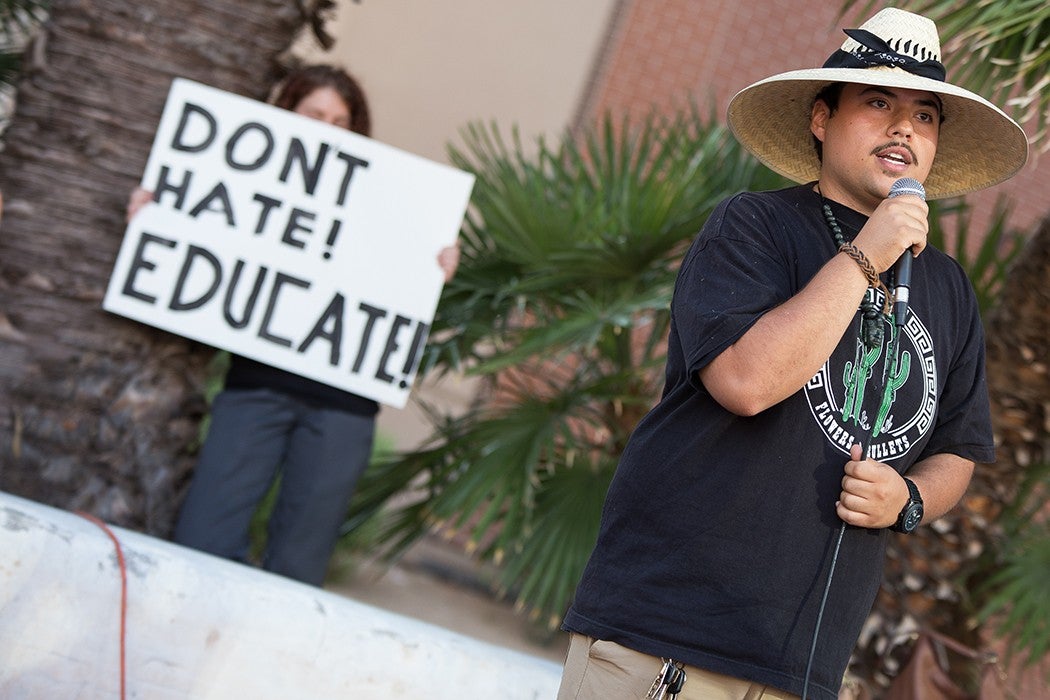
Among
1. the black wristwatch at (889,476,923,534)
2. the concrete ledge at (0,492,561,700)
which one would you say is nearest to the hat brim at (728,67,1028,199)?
the black wristwatch at (889,476,923,534)

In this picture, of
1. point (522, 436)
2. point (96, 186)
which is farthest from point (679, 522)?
point (96, 186)

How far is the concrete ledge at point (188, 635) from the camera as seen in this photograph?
2896mm

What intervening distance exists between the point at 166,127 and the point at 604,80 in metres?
4.93

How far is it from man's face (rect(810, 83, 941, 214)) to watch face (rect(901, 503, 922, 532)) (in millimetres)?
498

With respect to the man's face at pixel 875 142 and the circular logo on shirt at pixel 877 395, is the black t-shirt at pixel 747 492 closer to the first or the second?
the circular logo on shirt at pixel 877 395

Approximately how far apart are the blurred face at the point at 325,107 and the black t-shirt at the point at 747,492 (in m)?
2.60

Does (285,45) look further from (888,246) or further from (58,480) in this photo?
(888,246)

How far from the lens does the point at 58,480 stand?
402 cm

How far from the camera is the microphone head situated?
1923 millimetres

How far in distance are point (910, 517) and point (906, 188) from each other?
500mm

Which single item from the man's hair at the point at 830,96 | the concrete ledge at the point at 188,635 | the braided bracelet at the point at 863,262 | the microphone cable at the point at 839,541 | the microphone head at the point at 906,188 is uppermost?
the man's hair at the point at 830,96

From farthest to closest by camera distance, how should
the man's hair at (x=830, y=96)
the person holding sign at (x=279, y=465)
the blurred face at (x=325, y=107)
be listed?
1. the blurred face at (x=325, y=107)
2. the person holding sign at (x=279, y=465)
3. the man's hair at (x=830, y=96)

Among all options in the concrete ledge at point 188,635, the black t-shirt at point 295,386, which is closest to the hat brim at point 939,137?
the concrete ledge at point 188,635

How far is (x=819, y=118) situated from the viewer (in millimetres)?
2277
